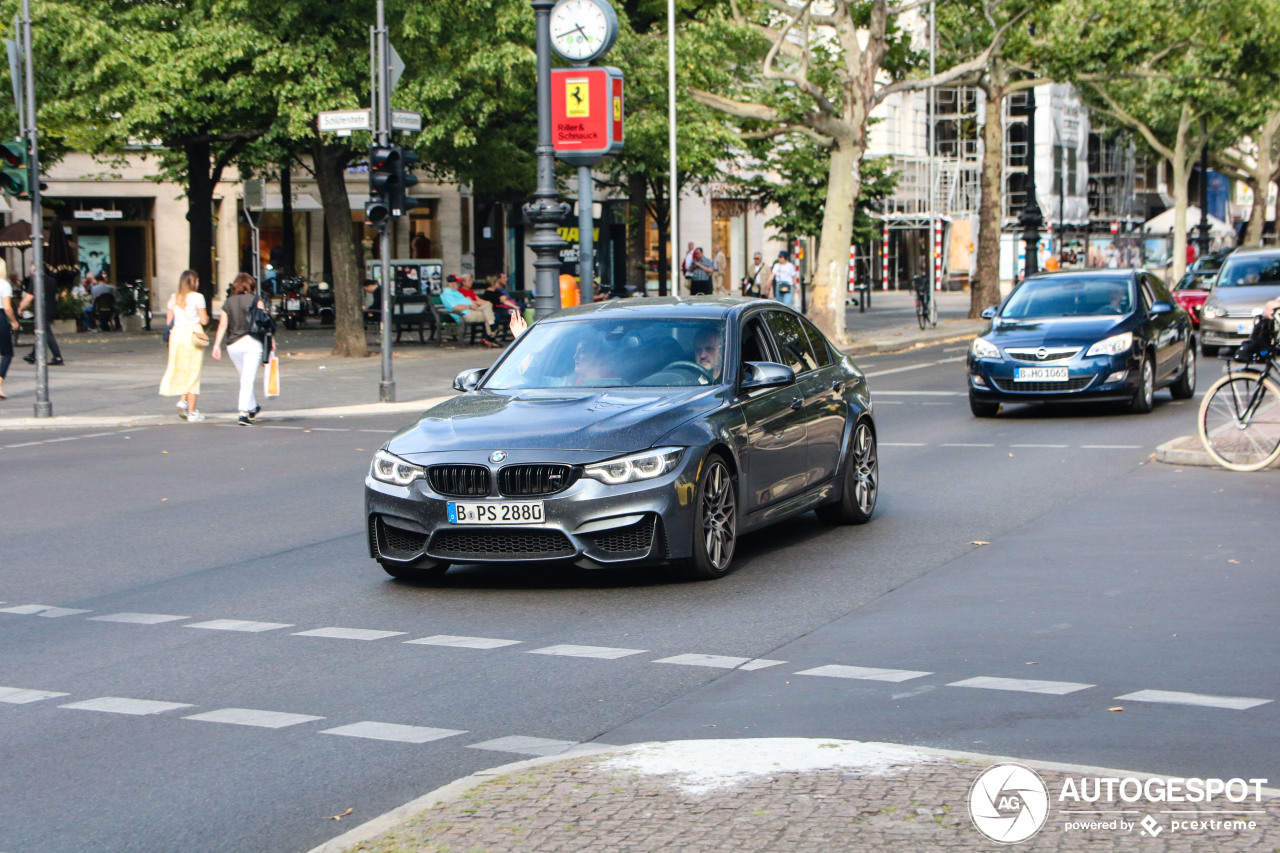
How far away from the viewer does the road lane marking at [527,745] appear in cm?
572

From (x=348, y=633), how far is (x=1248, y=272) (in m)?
25.2

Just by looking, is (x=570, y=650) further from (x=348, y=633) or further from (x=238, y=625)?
(x=238, y=625)

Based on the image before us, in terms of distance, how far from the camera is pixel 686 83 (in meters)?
31.5

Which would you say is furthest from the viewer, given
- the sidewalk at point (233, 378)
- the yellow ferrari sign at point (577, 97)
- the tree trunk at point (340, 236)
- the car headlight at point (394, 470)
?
the tree trunk at point (340, 236)

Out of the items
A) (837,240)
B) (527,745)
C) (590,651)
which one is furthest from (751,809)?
(837,240)

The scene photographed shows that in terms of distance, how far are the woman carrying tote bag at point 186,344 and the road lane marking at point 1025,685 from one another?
1468 cm

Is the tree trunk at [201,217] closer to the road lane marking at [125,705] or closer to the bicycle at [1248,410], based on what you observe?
the bicycle at [1248,410]

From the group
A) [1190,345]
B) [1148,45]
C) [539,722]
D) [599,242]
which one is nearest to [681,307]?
[539,722]

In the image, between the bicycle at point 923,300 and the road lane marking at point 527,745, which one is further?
the bicycle at point 923,300

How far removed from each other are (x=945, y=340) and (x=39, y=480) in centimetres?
2514

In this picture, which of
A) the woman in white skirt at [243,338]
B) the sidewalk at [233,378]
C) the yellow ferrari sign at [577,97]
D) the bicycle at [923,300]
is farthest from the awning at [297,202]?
the woman in white skirt at [243,338]

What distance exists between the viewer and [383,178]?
22.2m

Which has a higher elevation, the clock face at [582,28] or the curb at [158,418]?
the clock face at [582,28]

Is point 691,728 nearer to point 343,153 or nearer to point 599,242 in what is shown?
point 343,153
